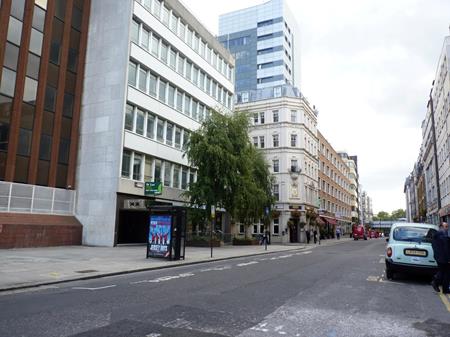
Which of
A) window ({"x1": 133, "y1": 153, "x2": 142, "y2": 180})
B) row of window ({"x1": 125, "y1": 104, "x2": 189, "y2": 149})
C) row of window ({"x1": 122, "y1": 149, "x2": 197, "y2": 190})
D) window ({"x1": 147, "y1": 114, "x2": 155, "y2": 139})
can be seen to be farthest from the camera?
window ({"x1": 147, "y1": 114, "x2": 155, "y2": 139})

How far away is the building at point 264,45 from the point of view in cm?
9850

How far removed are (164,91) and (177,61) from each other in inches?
145

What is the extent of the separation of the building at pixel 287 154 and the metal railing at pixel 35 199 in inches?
1071

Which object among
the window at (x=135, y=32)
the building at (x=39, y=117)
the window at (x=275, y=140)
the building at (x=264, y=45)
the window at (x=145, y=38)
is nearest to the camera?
the building at (x=39, y=117)

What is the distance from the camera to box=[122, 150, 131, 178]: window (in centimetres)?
2825

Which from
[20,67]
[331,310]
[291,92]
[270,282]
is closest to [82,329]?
[331,310]

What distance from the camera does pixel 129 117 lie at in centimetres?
2906

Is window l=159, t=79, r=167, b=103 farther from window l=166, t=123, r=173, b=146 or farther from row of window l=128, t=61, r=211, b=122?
window l=166, t=123, r=173, b=146

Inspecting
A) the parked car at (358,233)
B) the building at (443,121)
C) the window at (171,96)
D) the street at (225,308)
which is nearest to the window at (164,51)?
the window at (171,96)

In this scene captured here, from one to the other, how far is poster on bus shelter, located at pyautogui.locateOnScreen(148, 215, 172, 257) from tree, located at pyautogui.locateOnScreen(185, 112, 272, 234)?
1102 cm

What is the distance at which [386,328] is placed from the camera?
6.09 metres

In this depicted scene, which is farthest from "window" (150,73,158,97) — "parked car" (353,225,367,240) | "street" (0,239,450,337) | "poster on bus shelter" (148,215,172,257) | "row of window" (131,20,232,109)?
"parked car" (353,225,367,240)

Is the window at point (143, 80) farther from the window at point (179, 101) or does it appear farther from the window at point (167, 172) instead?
the window at point (167, 172)

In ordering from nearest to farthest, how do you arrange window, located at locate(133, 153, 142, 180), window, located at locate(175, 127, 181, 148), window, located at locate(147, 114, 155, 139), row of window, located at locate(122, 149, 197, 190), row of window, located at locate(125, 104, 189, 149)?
row of window, located at locate(122, 149, 197, 190) < row of window, located at locate(125, 104, 189, 149) < window, located at locate(133, 153, 142, 180) < window, located at locate(147, 114, 155, 139) < window, located at locate(175, 127, 181, 148)
